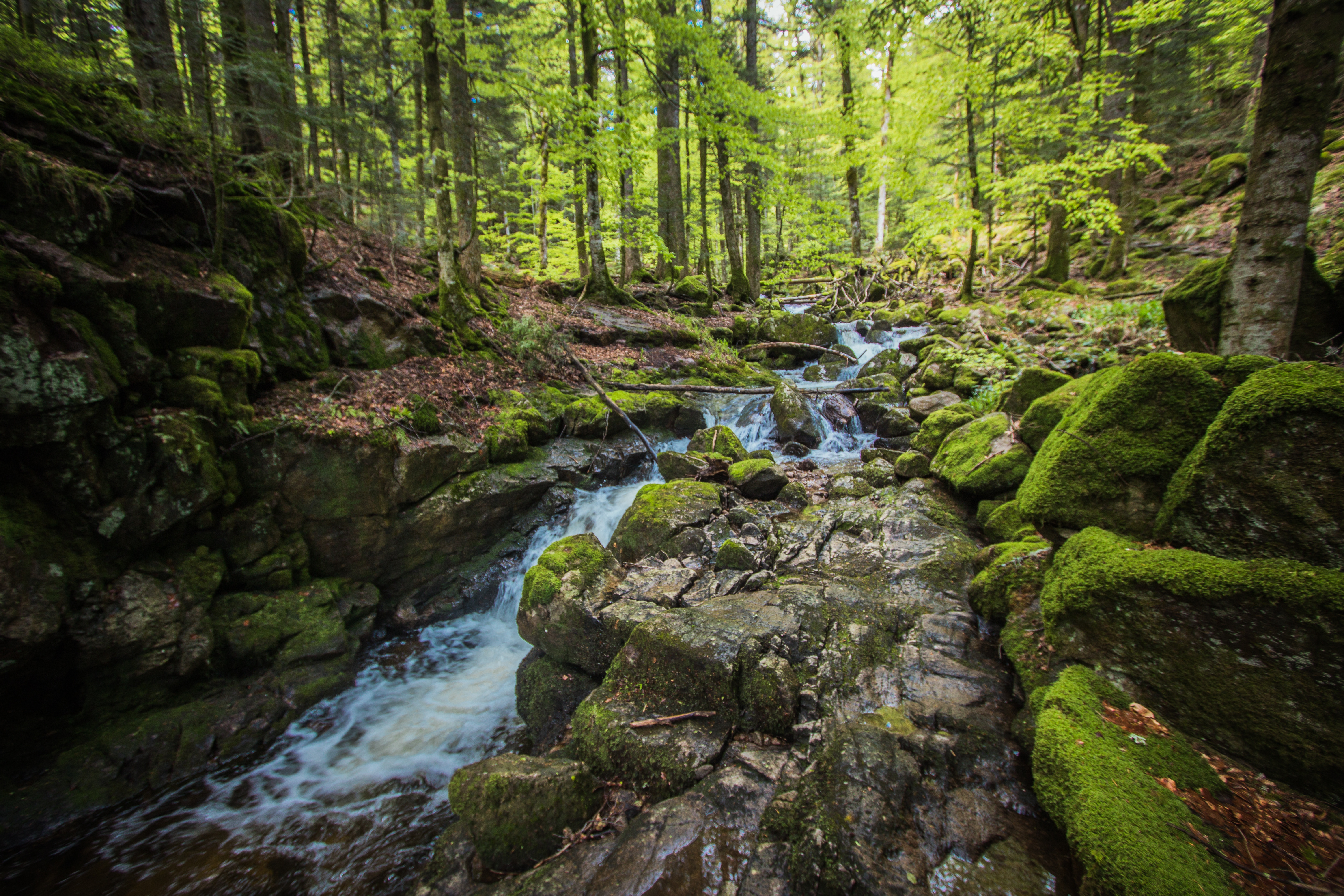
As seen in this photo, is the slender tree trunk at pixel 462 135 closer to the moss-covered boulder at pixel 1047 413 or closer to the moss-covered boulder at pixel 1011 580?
the moss-covered boulder at pixel 1047 413

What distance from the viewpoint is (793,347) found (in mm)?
14891

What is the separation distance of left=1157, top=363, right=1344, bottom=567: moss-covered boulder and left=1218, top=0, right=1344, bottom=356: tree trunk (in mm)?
1802

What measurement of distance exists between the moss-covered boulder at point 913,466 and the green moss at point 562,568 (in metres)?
4.93

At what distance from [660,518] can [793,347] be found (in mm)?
10306

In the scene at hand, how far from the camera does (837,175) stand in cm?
1998

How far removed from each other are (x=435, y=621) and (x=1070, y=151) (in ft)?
58.5

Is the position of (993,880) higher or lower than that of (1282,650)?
lower

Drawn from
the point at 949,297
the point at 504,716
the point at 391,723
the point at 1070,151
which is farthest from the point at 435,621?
the point at 949,297

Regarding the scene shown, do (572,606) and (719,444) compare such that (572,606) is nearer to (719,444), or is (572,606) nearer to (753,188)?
(719,444)

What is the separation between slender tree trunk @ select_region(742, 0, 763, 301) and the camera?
16.3 meters

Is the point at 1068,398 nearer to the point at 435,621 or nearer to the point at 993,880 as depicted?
the point at 993,880

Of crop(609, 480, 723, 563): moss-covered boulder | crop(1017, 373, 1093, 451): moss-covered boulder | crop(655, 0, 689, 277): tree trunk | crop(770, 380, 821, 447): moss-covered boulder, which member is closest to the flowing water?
crop(609, 480, 723, 563): moss-covered boulder

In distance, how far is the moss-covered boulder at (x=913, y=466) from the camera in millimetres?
7500

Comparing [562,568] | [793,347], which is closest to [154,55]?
[562,568]
